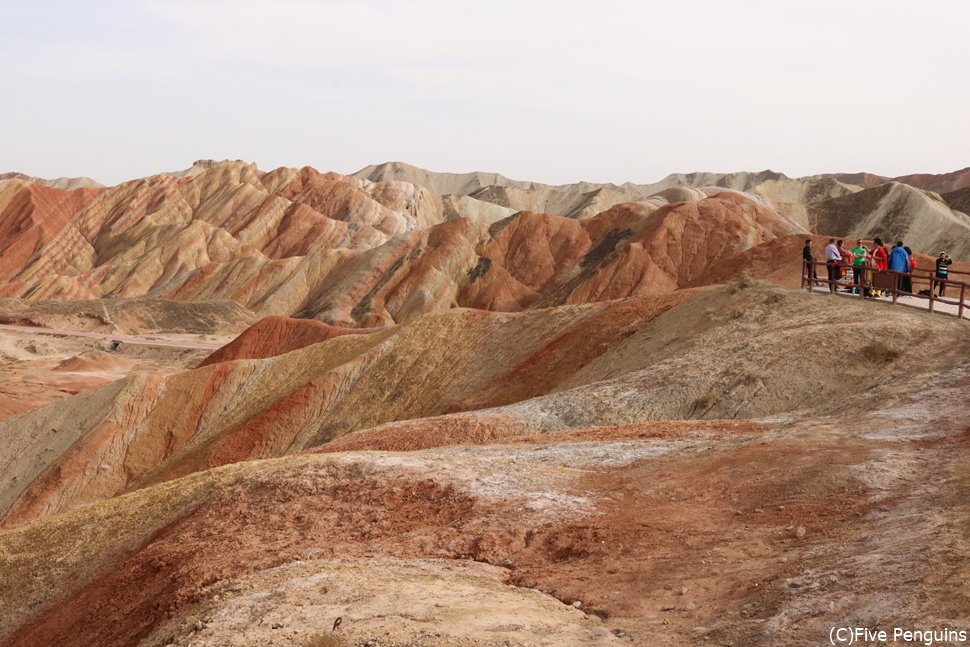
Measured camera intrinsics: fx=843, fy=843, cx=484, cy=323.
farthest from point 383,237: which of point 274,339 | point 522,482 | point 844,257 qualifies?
point 522,482

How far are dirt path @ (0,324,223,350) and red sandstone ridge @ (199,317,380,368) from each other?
19.3 m

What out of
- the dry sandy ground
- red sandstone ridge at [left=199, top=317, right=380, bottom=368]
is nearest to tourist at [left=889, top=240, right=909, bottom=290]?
red sandstone ridge at [left=199, top=317, right=380, bottom=368]

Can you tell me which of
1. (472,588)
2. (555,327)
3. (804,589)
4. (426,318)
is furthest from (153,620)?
(426,318)

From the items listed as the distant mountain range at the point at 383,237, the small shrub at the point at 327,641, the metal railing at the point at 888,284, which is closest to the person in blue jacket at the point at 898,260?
the metal railing at the point at 888,284

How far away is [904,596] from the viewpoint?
7.94 meters

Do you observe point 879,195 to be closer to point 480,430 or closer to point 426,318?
point 426,318

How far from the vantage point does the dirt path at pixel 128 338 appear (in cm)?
7981

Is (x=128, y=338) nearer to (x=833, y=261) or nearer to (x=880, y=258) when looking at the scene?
(x=833, y=261)

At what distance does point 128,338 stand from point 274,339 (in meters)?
30.0

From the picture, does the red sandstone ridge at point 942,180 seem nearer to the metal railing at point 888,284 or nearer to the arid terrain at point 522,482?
the arid terrain at point 522,482

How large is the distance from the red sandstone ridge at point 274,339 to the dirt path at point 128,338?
63.4 feet

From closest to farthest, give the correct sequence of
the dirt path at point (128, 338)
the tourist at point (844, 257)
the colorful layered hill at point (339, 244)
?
the tourist at point (844, 257) → the dirt path at point (128, 338) → the colorful layered hill at point (339, 244)

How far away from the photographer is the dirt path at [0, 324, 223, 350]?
79812 mm

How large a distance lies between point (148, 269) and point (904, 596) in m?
116
